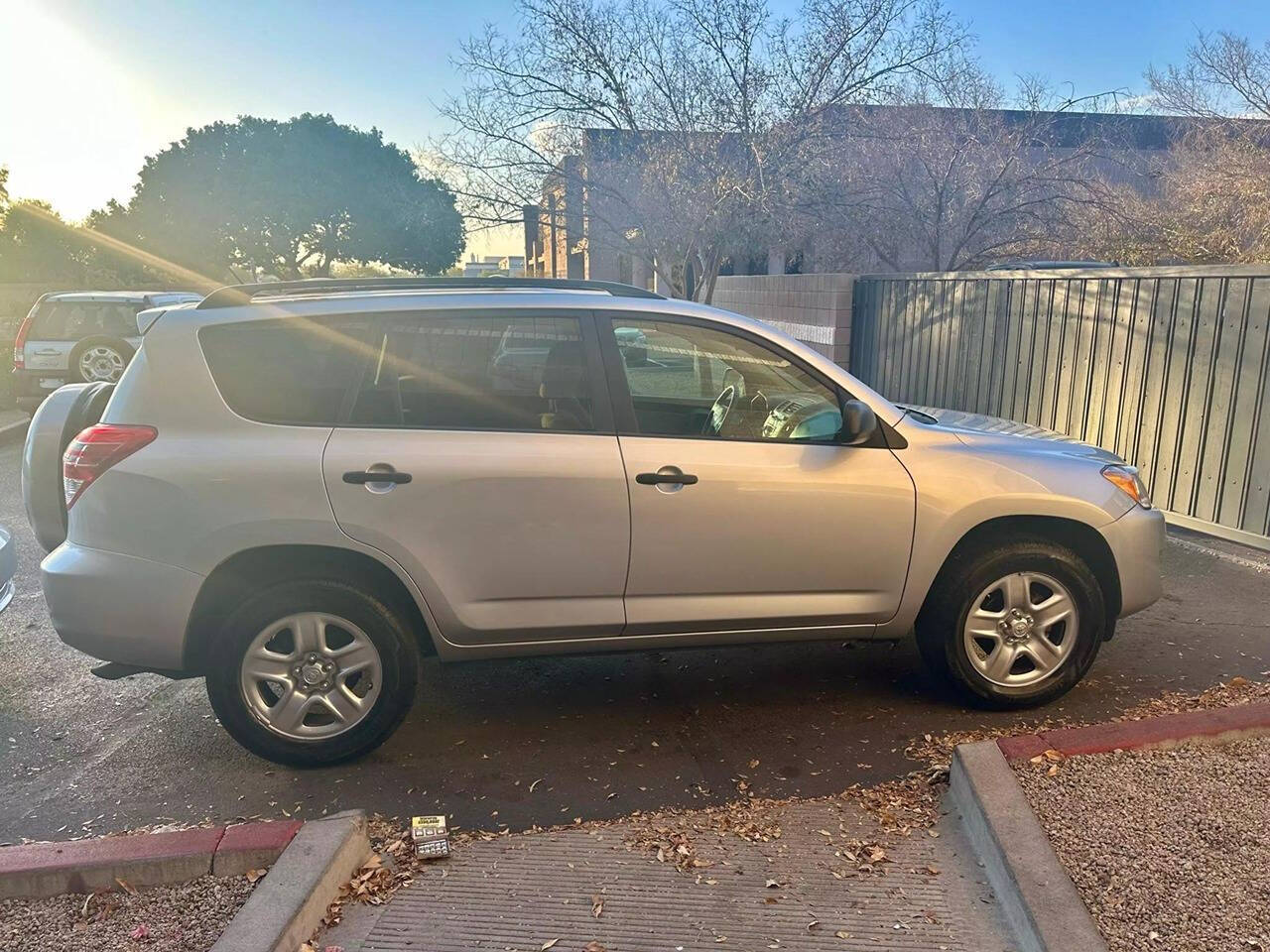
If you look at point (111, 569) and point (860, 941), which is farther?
point (111, 569)

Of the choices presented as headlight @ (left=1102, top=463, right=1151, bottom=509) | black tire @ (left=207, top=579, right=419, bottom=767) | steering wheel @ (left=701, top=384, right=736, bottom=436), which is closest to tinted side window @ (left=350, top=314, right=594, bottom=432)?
steering wheel @ (left=701, top=384, right=736, bottom=436)

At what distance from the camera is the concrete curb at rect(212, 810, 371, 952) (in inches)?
100

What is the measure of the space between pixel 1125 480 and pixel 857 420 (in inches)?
54.2

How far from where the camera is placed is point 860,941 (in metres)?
2.67

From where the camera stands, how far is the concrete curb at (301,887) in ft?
8.35

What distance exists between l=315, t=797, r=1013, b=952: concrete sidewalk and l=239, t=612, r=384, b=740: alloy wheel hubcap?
84 centimetres

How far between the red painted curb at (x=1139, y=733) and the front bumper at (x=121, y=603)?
3.10m

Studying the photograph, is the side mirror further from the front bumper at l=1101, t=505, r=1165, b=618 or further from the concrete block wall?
the concrete block wall

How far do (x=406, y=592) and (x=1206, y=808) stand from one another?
2942 mm

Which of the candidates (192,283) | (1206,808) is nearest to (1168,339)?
(1206,808)

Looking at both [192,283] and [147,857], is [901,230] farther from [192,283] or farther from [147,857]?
[192,283]

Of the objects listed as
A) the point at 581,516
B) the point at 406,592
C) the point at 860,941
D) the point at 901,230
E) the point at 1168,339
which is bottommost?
the point at 860,941

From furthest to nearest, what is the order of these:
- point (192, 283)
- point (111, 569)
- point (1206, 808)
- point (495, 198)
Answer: point (192, 283) < point (495, 198) < point (111, 569) < point (1206, 808)

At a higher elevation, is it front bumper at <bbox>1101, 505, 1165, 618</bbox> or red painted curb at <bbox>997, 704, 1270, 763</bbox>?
front bumper at <bbox>1101, 505, 1165, 618</bbox>
